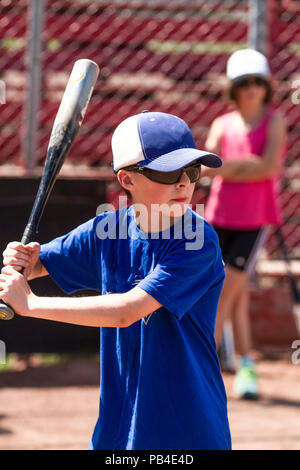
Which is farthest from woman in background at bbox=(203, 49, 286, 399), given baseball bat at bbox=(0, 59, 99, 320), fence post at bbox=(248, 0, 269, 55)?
baseball bat at bbox=(0, 59, 99, 320)

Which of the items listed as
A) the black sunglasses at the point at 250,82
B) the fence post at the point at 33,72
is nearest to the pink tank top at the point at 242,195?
the black sunglasses at the point at 250,82

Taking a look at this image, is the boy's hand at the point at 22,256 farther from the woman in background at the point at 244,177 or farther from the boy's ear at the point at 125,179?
the woman in background at the point at 244,177

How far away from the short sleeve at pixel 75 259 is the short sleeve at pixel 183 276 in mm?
292

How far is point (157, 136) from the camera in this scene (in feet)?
6.76

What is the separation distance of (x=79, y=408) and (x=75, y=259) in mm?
2116

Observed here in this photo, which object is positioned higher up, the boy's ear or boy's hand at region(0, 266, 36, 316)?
the boy's ear

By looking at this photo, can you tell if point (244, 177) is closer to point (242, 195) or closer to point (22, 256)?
point (242, 195)

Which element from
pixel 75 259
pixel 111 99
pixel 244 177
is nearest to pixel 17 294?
pixel 75 259

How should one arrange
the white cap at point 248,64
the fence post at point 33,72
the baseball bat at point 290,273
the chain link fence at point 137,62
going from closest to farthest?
the white cap at point 248,64 < the baseball bat at point 290,273 < the fence post at point 33,72 < the chain link fence at point 137,62

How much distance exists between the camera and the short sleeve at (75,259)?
2240 millimetres

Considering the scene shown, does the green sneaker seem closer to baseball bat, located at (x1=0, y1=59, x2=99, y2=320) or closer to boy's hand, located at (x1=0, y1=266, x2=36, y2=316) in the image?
baseball bat, located at (x1=0, y1=59, x2=99, y2=320)

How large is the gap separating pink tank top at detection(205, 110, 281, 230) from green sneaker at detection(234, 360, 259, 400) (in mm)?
771

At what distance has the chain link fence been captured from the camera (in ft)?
19.9

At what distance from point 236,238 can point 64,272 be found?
219 centimetres
